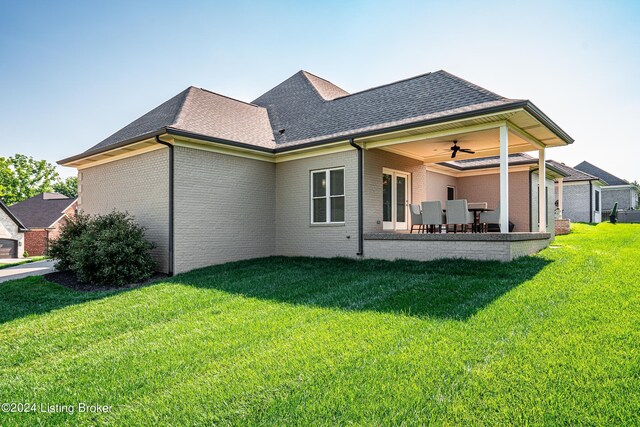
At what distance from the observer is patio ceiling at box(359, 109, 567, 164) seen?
8.61 m

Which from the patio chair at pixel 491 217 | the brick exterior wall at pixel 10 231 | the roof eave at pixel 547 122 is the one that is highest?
the roof eave at pixel 547 122

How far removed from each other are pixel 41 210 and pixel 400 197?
35951 mm

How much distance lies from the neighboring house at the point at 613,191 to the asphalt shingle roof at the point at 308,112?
28584 mm

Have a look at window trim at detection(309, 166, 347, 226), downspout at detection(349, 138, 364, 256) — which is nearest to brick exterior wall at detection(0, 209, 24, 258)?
window trim at detection(309, 166, 347, 226)

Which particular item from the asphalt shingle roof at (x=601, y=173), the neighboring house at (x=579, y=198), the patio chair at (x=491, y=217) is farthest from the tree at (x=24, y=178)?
the asphalt shingle roof at (x=601, y=173)

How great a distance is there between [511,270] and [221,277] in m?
6.05

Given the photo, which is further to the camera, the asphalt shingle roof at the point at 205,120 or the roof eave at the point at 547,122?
the asphalt shingle roof at the point at 205,120

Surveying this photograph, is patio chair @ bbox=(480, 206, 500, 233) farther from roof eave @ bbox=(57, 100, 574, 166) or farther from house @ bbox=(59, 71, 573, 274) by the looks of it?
roof eave @ bbox=(57, 100, 574, 166)

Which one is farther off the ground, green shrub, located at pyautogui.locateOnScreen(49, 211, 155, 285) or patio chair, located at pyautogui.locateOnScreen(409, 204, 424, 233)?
patio chair, located at pyautogui.locateOnScreen(409, 204, 424, 233)

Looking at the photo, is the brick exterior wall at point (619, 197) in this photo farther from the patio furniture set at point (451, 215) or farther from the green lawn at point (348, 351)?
the green lawn at point (348, 351)

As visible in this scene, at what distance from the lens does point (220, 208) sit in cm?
1078

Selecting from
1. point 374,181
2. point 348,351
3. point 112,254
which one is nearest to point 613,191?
point 374,181

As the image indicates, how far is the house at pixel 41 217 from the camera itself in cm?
3297

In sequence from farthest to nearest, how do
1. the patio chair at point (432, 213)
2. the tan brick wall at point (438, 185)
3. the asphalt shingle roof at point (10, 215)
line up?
the asphalt shingle roof at point (10, 215) < the tan brick wall at point (438, 185) < the patio chair at point (432, 213)
